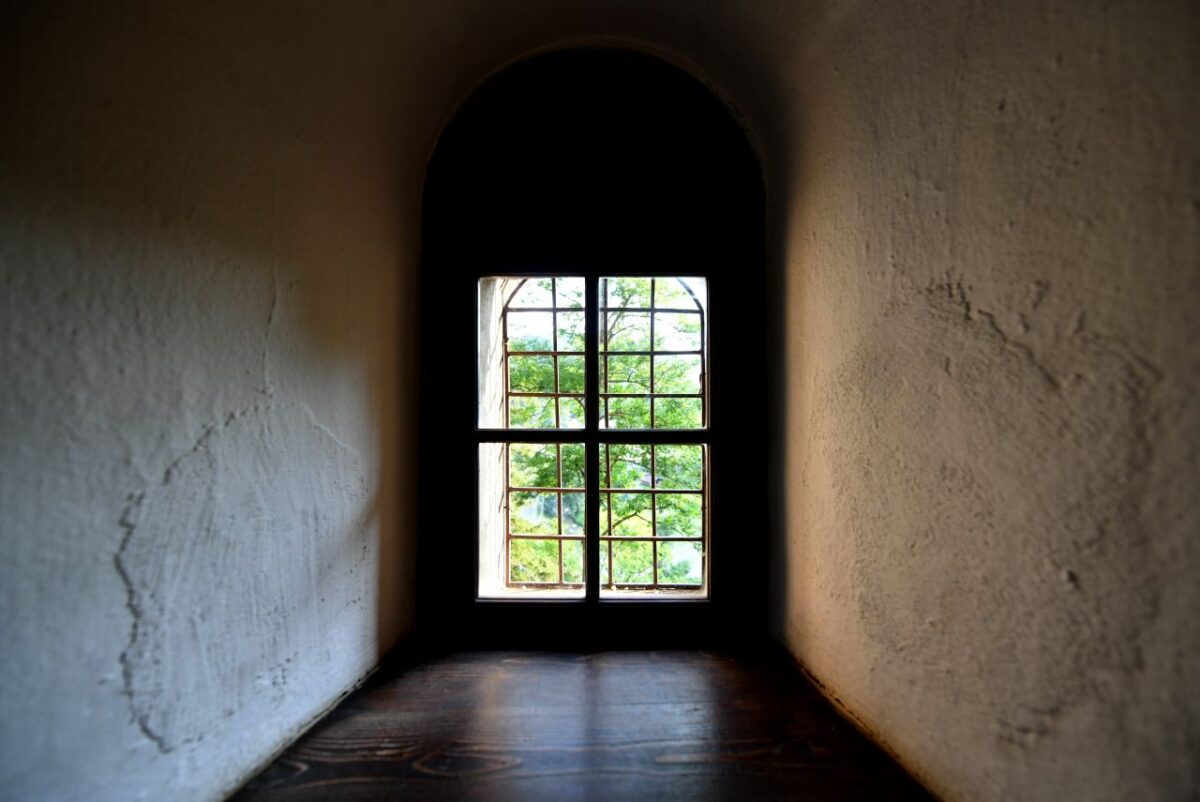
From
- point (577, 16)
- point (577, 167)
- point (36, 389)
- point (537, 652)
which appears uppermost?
point (577, 16)

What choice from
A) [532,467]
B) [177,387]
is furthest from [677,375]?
[177,387]

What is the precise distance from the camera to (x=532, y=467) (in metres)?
1.38

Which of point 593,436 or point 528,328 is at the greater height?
point 528,328

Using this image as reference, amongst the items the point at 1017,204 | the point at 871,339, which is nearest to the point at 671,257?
the point at 871,339

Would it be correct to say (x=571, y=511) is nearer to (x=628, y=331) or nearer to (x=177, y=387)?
(x=628, y=331)

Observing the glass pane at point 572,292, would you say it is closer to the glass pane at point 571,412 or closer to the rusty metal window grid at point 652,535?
the glass pane at point 571,412

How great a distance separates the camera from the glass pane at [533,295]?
1274 millimetres

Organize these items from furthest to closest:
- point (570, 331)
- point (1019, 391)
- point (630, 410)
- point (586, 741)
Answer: point (630, 410)
point (570, 331)
point (586, 741)
point (1019, 391)

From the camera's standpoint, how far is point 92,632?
0.48 m

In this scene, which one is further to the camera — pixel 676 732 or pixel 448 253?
pixel 448 253

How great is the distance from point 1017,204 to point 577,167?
2.94 ft

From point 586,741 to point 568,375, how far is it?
0.92 m

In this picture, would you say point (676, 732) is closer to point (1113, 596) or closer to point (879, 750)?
point (879, 750)

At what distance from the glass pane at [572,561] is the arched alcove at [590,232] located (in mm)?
293
